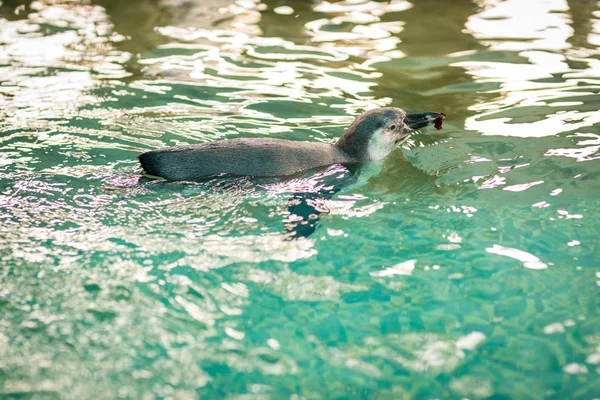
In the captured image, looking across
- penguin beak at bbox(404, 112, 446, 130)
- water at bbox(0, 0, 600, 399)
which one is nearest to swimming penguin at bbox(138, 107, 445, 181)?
penguin beak at bbox(404, 112, 446, 130)

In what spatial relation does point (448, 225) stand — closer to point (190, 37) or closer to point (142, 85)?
point (142, 85)

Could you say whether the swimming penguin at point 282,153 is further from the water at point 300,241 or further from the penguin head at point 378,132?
the water at point 300,241

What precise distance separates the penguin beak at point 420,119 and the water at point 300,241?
287 mm

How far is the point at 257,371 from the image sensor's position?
360 centimetres

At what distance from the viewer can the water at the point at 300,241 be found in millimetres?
3629

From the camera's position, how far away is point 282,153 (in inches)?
208

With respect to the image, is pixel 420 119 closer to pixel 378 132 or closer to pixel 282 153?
pixel 378 132

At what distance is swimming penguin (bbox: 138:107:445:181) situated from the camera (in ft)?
16.0

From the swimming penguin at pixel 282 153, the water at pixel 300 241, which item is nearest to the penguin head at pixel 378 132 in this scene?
the swimming penguin at pixel 282 153

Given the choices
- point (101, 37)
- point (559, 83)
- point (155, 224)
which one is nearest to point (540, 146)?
point (559, 83)

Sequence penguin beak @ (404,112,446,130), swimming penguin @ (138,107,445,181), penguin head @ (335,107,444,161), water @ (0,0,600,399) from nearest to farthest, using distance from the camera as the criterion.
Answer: water @ (0,0,600,399), swimming penguin @ (138,107,445,181), penguin head @ (335,107,444,161), penguin beak @ (404,112,446,130)

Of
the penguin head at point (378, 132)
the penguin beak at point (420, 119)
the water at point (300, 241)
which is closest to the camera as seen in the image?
the water at point (300, 241)

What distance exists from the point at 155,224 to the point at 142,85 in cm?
316

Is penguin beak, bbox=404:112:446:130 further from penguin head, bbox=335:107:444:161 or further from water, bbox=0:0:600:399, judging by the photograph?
water, bbox=0:0:600:399
